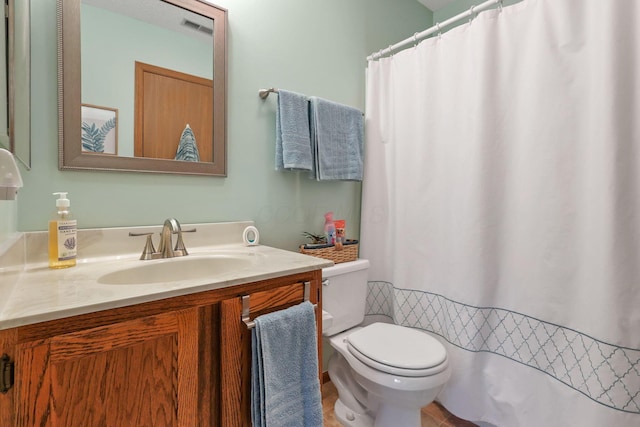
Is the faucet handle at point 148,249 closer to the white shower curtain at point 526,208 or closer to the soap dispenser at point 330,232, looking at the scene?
the soap dispenser at point 330,232

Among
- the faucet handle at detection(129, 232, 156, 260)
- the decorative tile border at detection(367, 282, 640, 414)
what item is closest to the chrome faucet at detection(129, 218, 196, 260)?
the faucet handle at detection(129, 232, 156, 260)

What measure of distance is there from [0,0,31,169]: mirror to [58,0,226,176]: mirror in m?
0.09

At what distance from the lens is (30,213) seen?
97 centimetres

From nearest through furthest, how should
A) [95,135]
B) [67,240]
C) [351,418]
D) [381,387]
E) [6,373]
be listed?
[6,373] → [67,240] → [95,135] → [381,387] → [351,418]

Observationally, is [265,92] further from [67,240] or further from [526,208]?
[526,208]

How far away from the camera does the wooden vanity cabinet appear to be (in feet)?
1.90

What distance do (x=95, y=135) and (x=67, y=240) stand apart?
1.24ft

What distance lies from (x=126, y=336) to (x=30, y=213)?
2.07ft

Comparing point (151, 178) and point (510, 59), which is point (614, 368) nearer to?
point (510, 59)

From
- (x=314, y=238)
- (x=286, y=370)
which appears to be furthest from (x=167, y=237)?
(x=314, y=238)

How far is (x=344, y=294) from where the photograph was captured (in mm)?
1530

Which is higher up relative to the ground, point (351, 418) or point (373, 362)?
point (373, 362)

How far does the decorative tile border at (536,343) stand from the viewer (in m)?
1.03

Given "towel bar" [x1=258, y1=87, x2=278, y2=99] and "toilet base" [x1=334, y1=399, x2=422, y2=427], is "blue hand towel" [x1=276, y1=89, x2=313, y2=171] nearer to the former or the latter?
"towel bar" [x1=258, y1=87, x2=278, y2=99]
